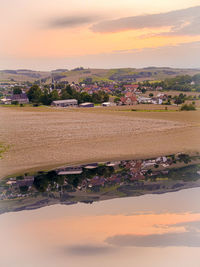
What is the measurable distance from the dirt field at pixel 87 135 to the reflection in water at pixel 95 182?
1.65 feet

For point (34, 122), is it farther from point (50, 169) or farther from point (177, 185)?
point (177, 185)

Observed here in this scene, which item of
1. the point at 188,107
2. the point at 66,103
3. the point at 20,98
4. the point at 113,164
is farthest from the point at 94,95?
the point at 113,164

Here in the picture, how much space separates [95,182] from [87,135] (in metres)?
3.49

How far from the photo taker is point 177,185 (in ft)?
16.9

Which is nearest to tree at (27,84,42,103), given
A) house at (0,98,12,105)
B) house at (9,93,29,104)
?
house at (9,93,29,104)

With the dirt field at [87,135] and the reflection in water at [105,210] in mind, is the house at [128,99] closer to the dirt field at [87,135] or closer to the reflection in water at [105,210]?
the dirt field at [87,135]

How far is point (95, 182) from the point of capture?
5.21 metres

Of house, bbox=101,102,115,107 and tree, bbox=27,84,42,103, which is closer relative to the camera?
tree, bbox=27,84,42,103

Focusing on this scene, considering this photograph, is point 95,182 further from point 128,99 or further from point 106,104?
point 128,99

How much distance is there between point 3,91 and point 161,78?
6912mm

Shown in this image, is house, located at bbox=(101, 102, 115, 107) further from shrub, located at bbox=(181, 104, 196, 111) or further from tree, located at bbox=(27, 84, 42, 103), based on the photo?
shrub, located at bbox=(181, 104, 196, 111)

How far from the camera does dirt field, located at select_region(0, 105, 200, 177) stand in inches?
259

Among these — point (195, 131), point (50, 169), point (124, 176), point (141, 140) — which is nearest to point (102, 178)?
point (124, 176)

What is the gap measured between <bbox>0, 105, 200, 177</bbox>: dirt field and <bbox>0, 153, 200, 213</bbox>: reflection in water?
50 cm
